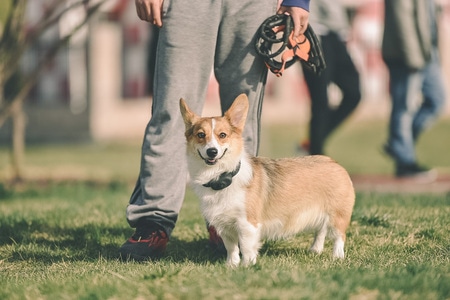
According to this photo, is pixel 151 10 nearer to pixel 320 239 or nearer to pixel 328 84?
pixel 320 239

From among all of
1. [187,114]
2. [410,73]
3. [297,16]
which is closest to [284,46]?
[297,16]

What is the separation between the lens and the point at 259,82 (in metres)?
4.66

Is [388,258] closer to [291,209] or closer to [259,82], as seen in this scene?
[291,209]

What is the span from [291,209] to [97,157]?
10993 millimetres

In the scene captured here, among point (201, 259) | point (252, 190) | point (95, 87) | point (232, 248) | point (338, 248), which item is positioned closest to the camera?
point (252, 190)

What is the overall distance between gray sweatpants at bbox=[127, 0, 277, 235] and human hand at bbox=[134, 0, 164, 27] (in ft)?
0.21

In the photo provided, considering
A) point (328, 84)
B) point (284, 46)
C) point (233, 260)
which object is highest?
point (284, 46)

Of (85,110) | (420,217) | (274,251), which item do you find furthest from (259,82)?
(85,110)

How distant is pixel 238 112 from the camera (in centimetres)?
436

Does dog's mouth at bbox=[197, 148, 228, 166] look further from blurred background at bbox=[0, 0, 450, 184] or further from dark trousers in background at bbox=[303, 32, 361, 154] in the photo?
blurred background at bbox=[0, 0, 450, 184]

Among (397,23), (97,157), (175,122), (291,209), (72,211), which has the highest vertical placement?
(397,23)

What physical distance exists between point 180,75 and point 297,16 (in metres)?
0.72

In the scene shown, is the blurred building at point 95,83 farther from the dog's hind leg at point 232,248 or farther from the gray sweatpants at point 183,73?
the dog's hind leg at point 232,248

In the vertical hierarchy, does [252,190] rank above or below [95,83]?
above
